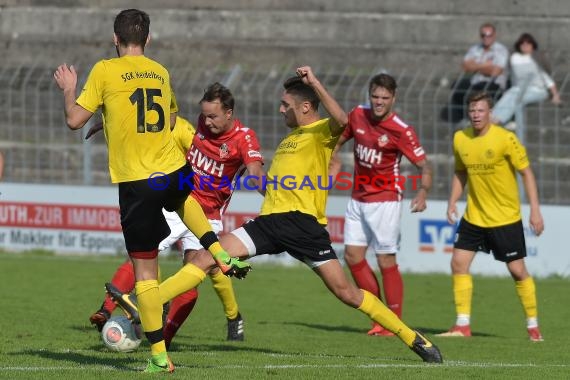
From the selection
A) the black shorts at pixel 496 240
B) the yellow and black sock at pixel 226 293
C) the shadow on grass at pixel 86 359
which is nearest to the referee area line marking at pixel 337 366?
the shadow on grass at pixel 86 359

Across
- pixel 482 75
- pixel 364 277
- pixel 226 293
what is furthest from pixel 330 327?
pixel 482 75

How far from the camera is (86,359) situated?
893cm

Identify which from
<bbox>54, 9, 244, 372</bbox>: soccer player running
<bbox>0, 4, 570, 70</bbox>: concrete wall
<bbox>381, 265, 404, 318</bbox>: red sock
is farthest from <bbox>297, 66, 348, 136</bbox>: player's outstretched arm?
<bbox>0, 4, 570, 70</bbox>: concrete wall

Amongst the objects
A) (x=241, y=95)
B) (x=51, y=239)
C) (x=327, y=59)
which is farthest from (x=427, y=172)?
(x=327, y=59)

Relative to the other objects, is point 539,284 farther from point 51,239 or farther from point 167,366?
point 167,366

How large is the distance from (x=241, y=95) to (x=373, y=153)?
6679mm

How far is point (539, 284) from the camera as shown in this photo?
16.3 meters

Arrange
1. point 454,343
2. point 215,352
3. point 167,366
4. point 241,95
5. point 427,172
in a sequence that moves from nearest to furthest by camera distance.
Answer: point 167,366 → point 215,352 → point 454,343 → point 427,172 → point 241,95

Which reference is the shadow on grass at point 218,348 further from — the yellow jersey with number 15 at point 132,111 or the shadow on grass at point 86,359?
the yellow jersey with number 15 at point 132,111

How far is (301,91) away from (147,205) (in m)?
1.91

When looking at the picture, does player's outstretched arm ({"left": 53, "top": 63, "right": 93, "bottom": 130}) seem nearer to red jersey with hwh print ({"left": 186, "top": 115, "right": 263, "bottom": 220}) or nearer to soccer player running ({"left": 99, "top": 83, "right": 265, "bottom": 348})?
soccer player running ({"left": 99, "top": 83, "right": 265, "bottom": 348})

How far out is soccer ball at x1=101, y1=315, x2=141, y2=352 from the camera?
30.0 ft

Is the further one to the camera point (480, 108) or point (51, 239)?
point (51, 239)

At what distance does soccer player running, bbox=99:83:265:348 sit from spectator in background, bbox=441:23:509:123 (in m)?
7.44
